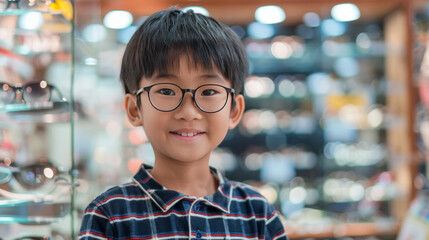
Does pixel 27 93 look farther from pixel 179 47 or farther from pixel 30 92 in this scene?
pixel 179 47

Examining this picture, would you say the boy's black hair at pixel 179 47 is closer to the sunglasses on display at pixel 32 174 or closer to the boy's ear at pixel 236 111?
the boy's ear at pixel 236 111

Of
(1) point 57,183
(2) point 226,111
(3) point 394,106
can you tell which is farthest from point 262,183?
(2) point 226,111

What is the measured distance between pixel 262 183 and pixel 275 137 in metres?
0.42

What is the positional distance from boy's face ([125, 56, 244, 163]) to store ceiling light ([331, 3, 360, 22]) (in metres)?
2.79

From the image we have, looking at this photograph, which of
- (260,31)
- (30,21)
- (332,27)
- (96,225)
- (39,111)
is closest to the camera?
(96,225)

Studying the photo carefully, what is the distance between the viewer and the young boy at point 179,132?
933mm

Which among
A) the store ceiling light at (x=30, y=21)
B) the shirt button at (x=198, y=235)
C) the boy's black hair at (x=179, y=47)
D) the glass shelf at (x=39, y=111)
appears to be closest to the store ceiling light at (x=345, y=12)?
the store ceiling light at (x=30, y=21)

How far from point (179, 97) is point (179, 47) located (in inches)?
4.1

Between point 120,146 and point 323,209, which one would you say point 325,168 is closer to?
point 323,209

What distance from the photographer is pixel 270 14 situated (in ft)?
11.8

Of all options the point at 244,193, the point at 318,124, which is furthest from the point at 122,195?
the point at 318,124

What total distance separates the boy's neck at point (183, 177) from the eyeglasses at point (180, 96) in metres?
0.14

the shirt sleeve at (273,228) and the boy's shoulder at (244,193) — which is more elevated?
the boy's shoulder at (244,193)

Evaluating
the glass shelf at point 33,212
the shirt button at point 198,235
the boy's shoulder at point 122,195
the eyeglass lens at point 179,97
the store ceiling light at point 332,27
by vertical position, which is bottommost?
the glass shelf at point 33,212
